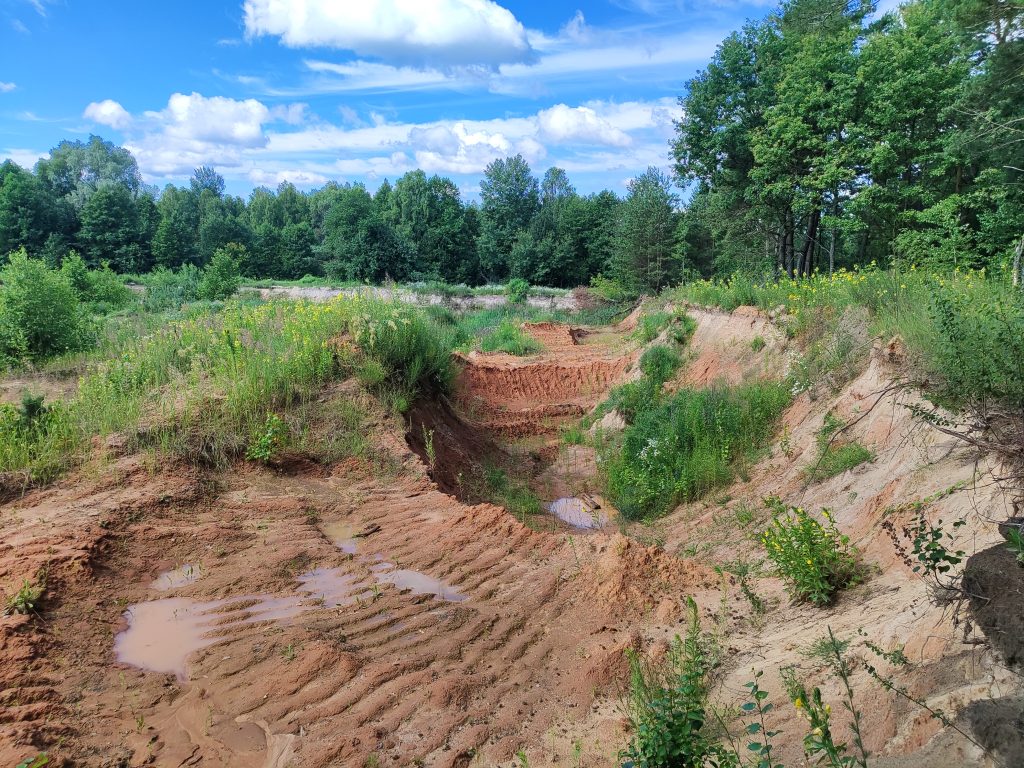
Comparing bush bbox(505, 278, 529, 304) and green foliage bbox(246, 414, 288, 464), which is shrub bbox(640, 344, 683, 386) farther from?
bush bbox(505, 278, 529, 304)

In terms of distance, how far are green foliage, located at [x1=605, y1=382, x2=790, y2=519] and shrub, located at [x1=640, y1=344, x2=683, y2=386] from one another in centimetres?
308

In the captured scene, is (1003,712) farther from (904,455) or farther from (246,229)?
(246,229)

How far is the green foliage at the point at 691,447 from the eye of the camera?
8.56m

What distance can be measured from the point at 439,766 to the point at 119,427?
6.16m

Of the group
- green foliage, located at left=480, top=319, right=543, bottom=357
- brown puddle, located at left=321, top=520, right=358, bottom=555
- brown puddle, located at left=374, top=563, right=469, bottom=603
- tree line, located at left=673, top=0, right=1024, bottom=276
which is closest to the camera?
brown puddle, located at left=374, top=563, right=469, bottom=603

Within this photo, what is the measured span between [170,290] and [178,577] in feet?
108

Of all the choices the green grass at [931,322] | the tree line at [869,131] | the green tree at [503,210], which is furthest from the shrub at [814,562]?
the green tree at [503,210]

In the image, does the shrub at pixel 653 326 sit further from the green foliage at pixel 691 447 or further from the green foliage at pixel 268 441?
the green foliage at pixel 268 441

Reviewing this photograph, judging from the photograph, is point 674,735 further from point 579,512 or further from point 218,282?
point 218,282

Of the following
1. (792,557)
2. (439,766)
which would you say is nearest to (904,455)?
(792,557)

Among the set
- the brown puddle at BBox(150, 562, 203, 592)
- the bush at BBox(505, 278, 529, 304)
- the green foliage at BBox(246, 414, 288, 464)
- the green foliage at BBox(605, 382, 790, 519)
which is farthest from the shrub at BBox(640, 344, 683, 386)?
the bush at BBox(505, 278, 529, 304)

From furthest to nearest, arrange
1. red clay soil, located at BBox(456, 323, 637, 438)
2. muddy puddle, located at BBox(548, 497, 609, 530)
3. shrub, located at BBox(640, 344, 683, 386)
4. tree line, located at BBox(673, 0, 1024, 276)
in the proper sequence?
1. tree line, located at BBox(673, 0, 1024, 276)
2. red clay soil, located at BBox(456, 323, 637, 438)
3. shrub, located at BBox(640, 344, 683, 386)
4. muddy puddle, located at BBox(548, 497, 609, 530)

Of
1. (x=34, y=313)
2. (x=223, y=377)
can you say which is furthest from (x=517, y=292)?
(x=223, y=377)

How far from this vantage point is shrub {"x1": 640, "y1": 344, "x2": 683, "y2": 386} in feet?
44.3
